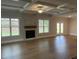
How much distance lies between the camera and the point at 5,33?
9.60 m

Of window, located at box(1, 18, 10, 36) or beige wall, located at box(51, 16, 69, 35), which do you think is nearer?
window, located at box(1, 18, 10, 36)

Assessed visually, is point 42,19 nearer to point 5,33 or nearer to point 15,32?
point 15,32

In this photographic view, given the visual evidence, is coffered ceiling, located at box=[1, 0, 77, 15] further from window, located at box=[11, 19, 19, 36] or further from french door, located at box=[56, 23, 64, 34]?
french door, located at box=[56, 23, 64, 34]

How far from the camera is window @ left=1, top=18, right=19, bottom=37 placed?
946 centimetres

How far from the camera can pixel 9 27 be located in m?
9.90

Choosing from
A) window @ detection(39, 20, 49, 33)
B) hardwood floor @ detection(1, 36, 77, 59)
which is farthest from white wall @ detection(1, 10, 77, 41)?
hardwood floor @ detection(1, 36, 77, 59)

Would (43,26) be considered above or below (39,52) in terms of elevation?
above

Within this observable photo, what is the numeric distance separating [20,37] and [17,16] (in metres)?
2.11

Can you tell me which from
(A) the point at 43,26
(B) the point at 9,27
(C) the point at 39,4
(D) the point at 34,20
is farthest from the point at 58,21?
(C) the point at 39,4

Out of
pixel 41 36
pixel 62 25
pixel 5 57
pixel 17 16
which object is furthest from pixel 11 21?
pixel 62 25

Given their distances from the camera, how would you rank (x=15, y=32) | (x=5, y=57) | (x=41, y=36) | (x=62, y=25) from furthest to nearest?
(x=62, y=25) < (x=41, y=36) < (x=15, y=32) < (x=5, y=57)

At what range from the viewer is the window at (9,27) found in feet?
31.0

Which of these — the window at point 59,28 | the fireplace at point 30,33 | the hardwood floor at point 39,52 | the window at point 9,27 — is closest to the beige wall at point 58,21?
the window at point 59,28

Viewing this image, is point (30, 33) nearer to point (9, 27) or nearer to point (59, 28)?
point (9, 27)
